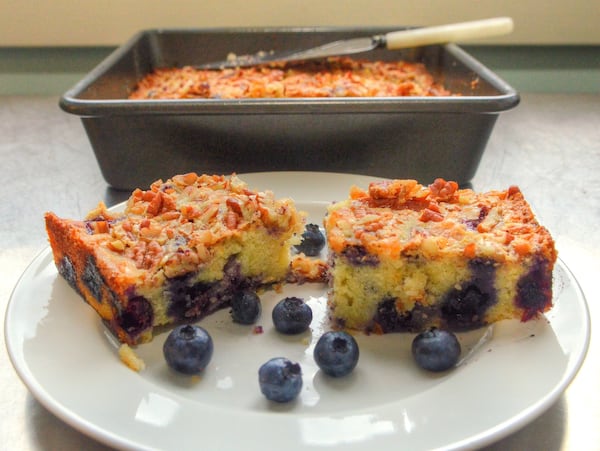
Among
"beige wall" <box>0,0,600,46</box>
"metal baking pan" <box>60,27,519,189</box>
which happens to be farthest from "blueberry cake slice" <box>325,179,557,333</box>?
"beige wall" <box>0,0,600,46</box>

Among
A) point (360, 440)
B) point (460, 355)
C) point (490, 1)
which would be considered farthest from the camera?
point (490, 1)

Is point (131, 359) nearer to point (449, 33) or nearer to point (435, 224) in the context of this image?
point (435, 224)

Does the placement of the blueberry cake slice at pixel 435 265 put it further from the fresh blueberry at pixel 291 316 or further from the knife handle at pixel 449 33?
the knife handle at pixel 449 33

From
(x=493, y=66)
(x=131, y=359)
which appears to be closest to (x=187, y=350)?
(x=131, y=359)

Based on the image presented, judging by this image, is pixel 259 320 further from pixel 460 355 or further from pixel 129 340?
pixel 460 355

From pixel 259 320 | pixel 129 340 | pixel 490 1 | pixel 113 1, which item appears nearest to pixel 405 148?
pixel 259 320

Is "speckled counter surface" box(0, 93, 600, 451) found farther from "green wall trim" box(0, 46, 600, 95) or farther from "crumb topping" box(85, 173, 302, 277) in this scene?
"crumb topping" box(85, 173, 302, 277)
